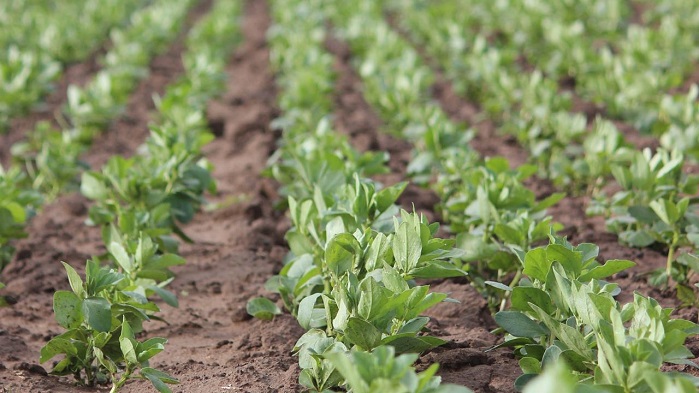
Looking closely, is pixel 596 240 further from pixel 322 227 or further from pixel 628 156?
pixel 322 227

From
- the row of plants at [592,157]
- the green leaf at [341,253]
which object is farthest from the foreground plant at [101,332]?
the row of plants at [592,157]

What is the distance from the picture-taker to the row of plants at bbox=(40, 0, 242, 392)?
281cm

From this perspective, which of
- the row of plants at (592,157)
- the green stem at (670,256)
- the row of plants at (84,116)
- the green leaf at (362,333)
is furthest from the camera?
the row of plants at (84,116)

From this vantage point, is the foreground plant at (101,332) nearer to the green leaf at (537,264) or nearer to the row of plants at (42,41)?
the green leaf at (537,264)

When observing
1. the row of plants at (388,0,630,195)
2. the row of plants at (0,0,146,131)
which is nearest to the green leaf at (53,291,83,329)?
the row of plants at (388,0,630,195)

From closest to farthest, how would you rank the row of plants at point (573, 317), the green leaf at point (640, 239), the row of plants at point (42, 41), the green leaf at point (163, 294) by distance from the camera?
the row of plants at point (573, 317)
the green leaf at point (163, 294)
the green leaf at point (640, 239)
the row of plants at point (42, 41)

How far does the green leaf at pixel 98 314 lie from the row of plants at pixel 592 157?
78.8 inches

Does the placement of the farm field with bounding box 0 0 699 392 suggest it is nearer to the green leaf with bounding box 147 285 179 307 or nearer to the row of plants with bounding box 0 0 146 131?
the green leaf with bounding box 147 285 179 307

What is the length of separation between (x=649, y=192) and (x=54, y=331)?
255 centimetres

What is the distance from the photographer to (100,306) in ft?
9.20

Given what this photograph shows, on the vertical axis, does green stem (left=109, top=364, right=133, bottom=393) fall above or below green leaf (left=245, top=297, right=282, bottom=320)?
above

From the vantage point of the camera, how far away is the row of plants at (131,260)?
2.81 m

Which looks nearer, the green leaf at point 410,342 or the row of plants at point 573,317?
the row of plants at point 573,317

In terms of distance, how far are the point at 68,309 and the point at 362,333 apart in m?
0.95
